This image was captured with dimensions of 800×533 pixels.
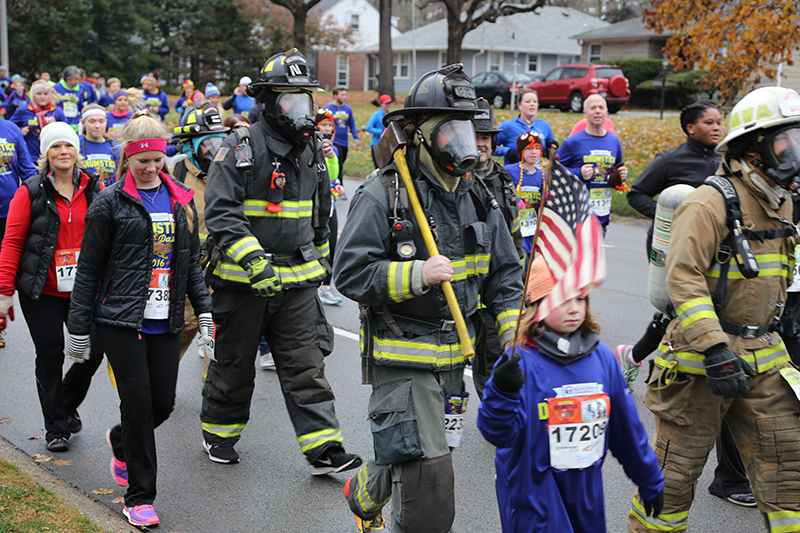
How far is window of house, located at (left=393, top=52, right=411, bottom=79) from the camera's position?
58181 millimetres

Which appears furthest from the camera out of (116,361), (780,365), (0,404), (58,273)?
(0,404)

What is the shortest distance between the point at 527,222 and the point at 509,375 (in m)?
4.55

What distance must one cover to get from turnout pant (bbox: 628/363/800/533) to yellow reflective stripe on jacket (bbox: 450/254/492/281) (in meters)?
1.08

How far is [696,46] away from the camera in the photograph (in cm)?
1611

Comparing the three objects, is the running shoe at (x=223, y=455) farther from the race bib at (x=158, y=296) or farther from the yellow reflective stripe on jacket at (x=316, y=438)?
the race bib at (x=158, y=296)

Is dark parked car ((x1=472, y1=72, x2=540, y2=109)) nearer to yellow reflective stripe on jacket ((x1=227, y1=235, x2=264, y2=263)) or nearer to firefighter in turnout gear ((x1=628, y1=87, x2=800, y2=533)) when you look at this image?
yellow reflective stripe on jacket ((x1=227, y1=235, x2=264, y2=263))

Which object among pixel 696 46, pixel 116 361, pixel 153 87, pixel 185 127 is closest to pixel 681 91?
pixel 696 46

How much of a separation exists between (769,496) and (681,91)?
112ft

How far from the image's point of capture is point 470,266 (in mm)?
3668

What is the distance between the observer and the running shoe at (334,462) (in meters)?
4.99

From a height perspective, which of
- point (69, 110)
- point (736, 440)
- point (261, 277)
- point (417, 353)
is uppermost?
point (69, 110)

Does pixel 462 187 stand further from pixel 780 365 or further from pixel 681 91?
pixel 681 91

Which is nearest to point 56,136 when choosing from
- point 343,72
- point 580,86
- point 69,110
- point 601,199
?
point 601,199

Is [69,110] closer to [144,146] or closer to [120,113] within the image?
[120,113]
